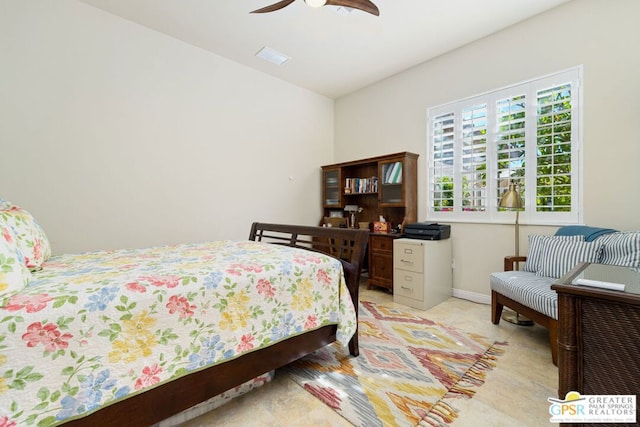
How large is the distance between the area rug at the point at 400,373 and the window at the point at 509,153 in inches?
58.2

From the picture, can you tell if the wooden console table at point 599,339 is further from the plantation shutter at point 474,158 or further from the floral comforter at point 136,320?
the plantation shutter at point 474,158

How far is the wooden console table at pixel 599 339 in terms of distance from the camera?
92 cm

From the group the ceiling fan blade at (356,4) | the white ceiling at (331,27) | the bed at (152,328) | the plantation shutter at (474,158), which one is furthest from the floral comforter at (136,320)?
the white ceiling at (331,27)

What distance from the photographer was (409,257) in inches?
120

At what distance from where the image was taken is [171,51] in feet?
9.87

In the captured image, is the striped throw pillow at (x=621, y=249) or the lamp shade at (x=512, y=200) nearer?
the striped throw pillow at (x=621, y=249)

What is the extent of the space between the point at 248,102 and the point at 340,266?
2783 mm

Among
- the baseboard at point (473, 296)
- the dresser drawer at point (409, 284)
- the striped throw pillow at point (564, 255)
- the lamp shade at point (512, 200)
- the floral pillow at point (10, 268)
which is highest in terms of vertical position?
the lamp shade at point (512, 200)

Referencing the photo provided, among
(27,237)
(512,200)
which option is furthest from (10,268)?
(512,200)

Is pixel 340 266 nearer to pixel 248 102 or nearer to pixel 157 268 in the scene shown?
pixel 157 268

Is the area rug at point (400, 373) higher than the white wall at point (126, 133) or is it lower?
lower

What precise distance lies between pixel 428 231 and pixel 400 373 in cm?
174

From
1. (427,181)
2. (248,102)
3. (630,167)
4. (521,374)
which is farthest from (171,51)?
(630,167)

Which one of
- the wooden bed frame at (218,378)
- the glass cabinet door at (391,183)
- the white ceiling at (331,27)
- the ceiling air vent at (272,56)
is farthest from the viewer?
the glass cabinet door at (391,183)
